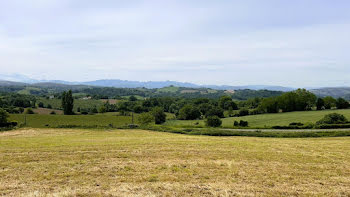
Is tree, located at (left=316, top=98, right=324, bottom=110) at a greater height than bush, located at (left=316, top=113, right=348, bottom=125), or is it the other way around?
tree, located at (left=316, top=98, right=324, bottom=110)

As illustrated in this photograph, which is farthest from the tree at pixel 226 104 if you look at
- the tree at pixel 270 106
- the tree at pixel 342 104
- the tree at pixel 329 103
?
the tree at pixel 342 104

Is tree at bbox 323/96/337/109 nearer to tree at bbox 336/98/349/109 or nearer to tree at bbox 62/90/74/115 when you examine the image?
tree at bbox 336/98/349/109

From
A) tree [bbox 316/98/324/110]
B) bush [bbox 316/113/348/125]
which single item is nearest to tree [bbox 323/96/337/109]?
tree [bbox 316/98/324/110]

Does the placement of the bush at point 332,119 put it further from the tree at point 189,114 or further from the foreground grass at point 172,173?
the tree at point 189,114

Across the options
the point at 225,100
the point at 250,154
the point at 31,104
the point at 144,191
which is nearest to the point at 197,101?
the point at 225,100

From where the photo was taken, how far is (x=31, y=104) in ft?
431

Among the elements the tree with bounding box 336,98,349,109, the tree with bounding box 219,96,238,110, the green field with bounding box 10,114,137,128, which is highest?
the tree with bounding box 336,98,349,109

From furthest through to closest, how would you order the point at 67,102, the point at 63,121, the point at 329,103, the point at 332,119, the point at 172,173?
the point at 67,102 → the point at 329,103 → the point at 63,121 → the point at 332,119 → the point at 172,173

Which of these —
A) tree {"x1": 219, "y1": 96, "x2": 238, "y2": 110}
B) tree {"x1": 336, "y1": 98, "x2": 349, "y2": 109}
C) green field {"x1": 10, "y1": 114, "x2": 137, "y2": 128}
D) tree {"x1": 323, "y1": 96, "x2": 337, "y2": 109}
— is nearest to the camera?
green field {"x1": 10, "y1": 114, "x2": 137, "y2": 128}

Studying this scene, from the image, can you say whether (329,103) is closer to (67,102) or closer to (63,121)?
(63,121)

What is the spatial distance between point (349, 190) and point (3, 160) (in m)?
19.8

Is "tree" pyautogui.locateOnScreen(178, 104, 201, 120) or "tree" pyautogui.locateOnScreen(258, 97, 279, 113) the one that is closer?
"tree" pyautogui.locateOnScreen(258, 97, 279, 113)

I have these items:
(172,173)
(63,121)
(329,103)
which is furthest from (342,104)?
(172,173)

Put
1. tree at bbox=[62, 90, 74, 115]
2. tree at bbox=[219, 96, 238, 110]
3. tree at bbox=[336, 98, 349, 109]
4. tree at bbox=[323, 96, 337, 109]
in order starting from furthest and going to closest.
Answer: tree at bbox=[219, 96, 238, 110], tree at bbox=[62, 90, 74, 115], tree at bbox=[323, 96, 337, 109], tree at bbox=[336, 98, 349, 109]
